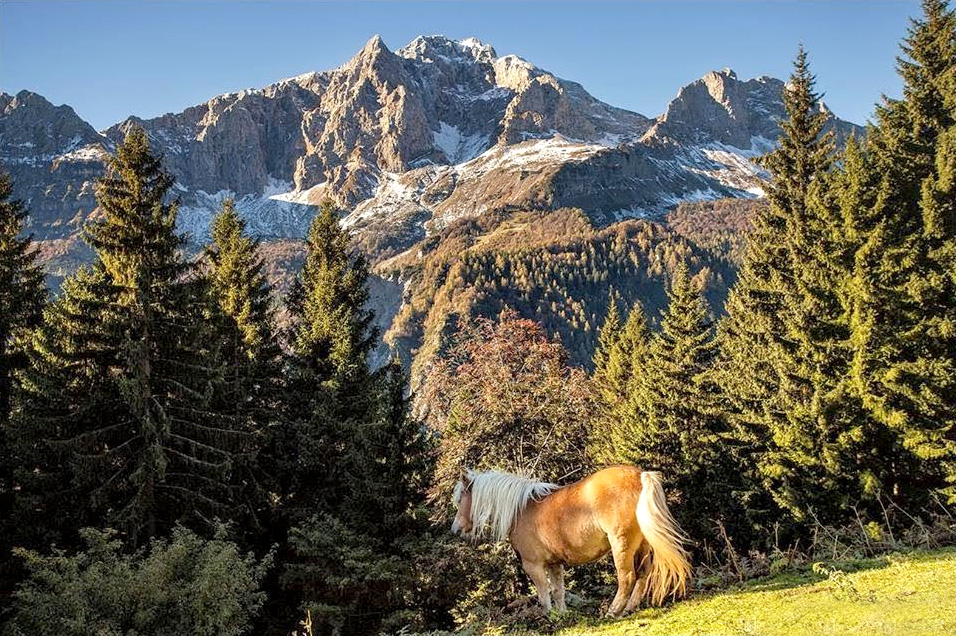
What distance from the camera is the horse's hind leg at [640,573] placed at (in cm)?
663

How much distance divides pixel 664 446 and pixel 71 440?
827 inches

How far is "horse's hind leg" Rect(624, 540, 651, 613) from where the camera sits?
6.63m

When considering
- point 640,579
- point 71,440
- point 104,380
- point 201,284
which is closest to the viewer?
point 640,579

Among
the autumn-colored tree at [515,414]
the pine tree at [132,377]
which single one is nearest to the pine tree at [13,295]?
the pine tree at [132,377]

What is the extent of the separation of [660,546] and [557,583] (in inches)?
76.9

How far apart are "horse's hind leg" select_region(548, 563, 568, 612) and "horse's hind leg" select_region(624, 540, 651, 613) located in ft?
3.97

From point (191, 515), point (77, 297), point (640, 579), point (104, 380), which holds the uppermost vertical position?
point (77, 297)

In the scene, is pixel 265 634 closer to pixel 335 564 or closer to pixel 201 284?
pixel 335 564

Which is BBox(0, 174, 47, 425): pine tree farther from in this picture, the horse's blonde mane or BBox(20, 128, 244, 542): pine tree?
the horse's blonde mane

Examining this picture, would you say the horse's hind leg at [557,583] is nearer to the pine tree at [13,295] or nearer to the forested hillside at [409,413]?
the forested hillside at [409,413]

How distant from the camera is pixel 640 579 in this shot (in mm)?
6832

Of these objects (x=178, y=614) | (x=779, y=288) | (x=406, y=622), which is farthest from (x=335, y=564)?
(x=779, y=288)

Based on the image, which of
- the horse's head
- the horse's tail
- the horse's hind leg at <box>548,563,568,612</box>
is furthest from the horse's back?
the horse's head

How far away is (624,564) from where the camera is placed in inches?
270
